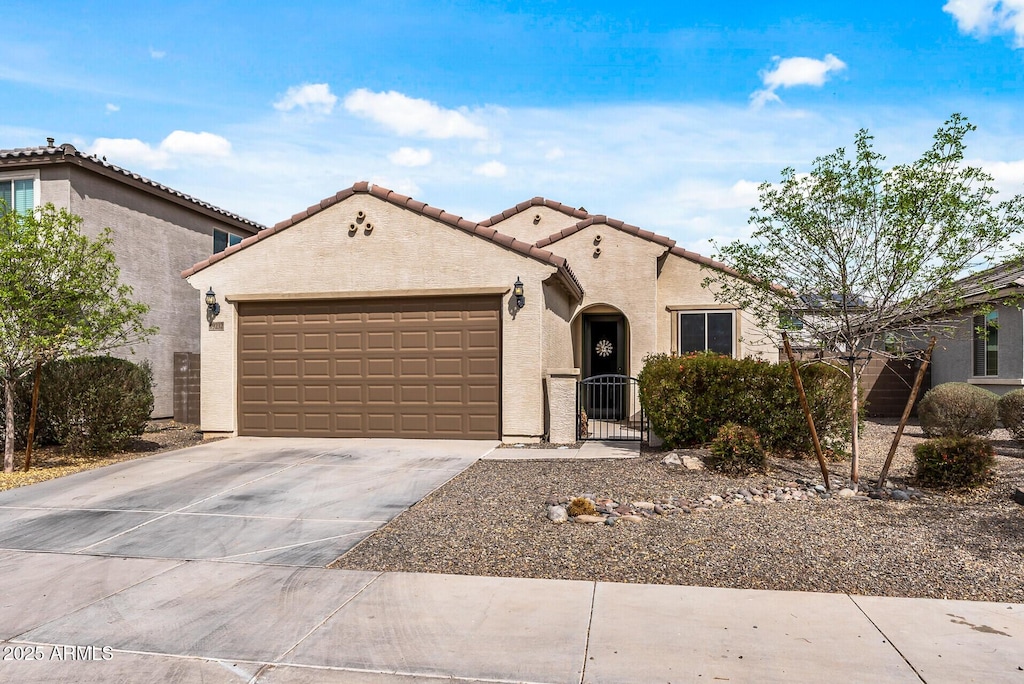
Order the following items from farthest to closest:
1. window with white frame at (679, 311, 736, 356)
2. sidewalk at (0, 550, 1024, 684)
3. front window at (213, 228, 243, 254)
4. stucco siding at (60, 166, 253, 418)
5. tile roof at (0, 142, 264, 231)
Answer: front window at (213, 228, 243, 254), window with white frame at (679, 311, 736, 356), stucco siding at (60, 166, 253, 418), tile roof at (0, 142, 264, 231), sidewalk at (0, 550, 1024, 684)

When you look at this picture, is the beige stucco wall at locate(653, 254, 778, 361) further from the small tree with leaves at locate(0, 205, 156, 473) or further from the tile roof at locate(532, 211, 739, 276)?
the small tree with leaves at locate(0, 205, 156, 473)

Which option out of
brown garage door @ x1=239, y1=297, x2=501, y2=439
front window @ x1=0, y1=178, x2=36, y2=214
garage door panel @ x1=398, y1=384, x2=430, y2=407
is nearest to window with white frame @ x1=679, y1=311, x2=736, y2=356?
brown garage door @ x1=239, y1=297, x2=501, y2=439

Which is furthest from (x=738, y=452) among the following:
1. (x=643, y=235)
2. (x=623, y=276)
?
(x=643, y=235)

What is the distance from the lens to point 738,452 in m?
8.45

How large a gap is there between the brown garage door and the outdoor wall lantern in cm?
49

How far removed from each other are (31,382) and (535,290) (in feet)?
28.9

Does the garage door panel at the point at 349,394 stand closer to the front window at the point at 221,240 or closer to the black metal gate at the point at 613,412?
the black metal gate at the point at 613,412

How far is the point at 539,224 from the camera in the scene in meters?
17.9

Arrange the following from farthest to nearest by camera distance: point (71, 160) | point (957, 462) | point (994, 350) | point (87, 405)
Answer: point (994, 350) < point (71, 160) < point (87, 405) < point (957, 462)

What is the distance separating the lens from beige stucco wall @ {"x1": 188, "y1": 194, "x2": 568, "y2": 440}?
11508 millimetres

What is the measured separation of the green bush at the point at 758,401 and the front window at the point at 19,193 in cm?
1384

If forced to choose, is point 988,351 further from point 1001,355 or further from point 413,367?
point 413,367

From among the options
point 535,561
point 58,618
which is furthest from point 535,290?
point 58,618

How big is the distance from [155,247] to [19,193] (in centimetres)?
290
